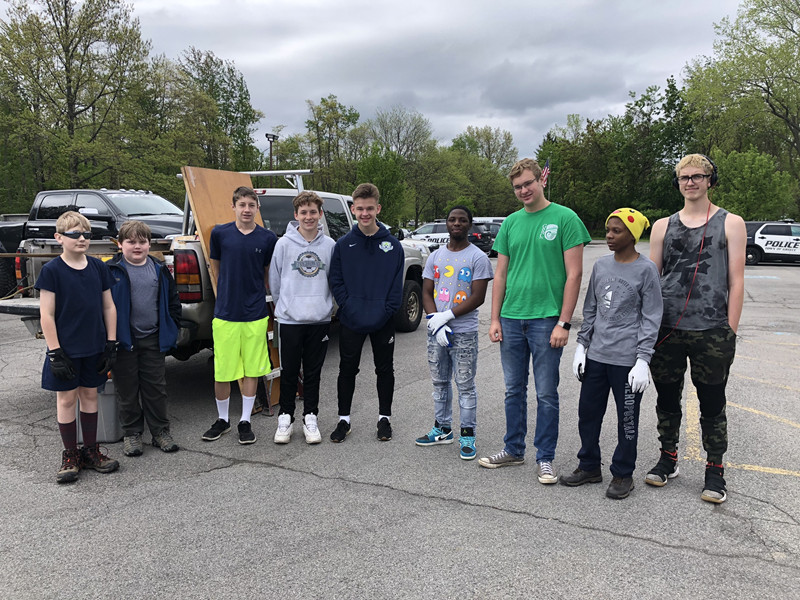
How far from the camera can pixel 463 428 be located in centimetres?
412

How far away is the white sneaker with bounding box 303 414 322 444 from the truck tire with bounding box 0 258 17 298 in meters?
5.34

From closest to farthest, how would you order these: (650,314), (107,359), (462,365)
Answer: (650,314)
(107,359)
(462,365)

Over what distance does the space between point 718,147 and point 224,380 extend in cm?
5200

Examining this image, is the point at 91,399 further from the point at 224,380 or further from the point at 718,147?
the point at 718,147

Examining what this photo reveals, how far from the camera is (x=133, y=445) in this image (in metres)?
4.22

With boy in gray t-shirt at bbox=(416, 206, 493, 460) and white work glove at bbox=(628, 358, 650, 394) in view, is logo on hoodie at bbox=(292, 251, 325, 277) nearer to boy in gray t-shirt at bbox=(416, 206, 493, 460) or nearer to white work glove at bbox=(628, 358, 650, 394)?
boy in gray t-shirt at bbox=(416, 206, 493, 460)

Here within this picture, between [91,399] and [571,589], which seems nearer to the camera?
[571,589]

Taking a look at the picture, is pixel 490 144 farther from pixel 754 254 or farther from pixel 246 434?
pixel 246 434

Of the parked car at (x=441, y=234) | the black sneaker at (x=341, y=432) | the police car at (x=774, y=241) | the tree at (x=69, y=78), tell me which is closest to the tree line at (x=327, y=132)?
the tree at (x=69, y=78)

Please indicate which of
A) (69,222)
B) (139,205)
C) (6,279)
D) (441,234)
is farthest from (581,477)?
(441,234)

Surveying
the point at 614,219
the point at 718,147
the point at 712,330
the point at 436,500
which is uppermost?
the point at 718,147

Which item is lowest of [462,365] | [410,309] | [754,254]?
[410,309]

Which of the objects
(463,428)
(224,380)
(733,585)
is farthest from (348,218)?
(733,585)

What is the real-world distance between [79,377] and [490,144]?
256ft
